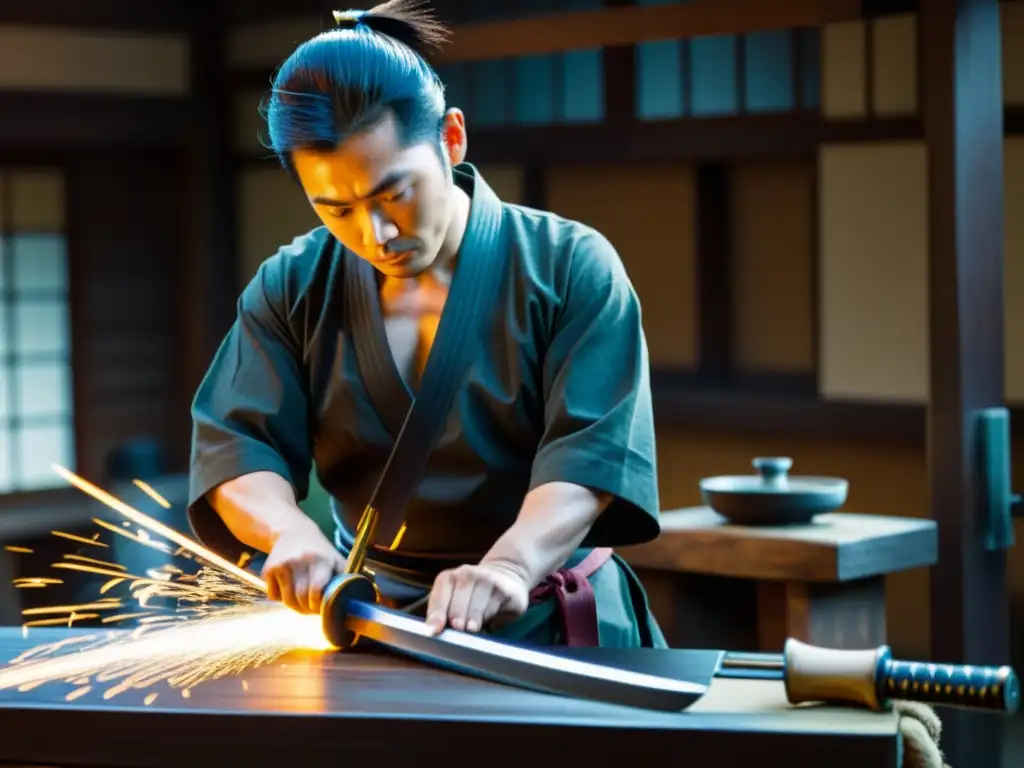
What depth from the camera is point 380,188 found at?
2135 millimetres

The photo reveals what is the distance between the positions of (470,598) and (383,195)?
21.6 inches

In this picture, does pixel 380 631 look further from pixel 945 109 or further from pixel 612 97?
pixel 612 97

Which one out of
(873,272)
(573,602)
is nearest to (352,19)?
(573,602)

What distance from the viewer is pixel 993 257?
13.5 ft

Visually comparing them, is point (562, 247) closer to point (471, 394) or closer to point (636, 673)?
point (471, 394)

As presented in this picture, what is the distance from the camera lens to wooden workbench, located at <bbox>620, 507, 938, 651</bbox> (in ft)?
11.8

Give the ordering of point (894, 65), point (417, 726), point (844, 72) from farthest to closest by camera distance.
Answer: point (844, 72) < point (894, 65) < point (417, 726)

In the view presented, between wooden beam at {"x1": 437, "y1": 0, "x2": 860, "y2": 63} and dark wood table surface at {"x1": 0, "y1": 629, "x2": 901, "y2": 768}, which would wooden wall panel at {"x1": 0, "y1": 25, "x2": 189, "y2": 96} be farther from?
dark wood table surface at {"x1": 0, "y1": 629, "x2": 901, "y2": 768}

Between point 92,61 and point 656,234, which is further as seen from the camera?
point 92,61

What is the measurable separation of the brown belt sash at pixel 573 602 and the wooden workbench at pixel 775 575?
1262 mm

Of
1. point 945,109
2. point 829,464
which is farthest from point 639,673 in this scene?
point 829,464

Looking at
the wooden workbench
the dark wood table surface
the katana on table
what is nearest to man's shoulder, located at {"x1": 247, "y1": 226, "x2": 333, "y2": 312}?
the katana on table

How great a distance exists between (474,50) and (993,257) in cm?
170

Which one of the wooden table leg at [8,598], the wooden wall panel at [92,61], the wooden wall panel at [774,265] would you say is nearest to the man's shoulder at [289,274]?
the wooden wall panel at [774,265]
